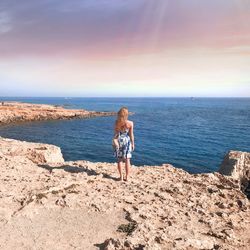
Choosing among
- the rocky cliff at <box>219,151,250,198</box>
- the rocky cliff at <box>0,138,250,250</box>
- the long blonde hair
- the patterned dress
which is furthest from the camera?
the rocky cliff at <box>219,151,250,198</box>

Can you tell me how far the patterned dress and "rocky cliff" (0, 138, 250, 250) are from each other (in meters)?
1.18

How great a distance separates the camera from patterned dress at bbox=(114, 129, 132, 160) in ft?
43.3

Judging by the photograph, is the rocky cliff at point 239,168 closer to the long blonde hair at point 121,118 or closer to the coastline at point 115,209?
the coastline at point 115,209

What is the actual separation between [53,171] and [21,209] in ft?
14.0

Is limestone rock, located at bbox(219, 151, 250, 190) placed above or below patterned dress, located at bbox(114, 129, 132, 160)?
below

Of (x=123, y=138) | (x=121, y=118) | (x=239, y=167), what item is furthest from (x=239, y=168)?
(x=121, y=118)

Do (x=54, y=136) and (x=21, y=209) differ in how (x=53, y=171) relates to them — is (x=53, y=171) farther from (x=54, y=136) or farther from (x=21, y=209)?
(x=54, y=136)

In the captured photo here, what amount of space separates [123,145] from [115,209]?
318 centimetres

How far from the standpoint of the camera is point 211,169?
3172 centimetres

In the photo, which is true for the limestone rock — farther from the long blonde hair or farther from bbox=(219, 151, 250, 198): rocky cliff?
the long blonde hair

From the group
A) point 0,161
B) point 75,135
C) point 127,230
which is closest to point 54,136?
point 75,135

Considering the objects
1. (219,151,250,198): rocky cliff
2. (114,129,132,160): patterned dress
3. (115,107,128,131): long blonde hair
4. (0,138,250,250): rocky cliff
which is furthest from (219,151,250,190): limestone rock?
(115,107,128,131): long blonde hair

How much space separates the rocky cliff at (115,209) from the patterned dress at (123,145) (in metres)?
1.18

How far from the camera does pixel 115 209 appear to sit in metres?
10.8
